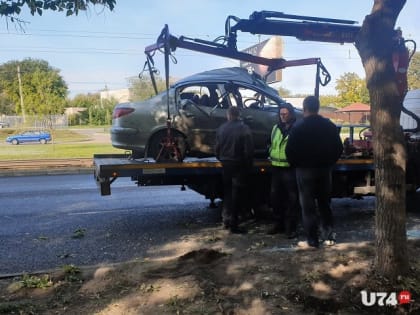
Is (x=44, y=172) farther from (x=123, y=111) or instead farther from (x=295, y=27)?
(x=295, y=27)

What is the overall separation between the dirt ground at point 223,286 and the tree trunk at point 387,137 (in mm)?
237

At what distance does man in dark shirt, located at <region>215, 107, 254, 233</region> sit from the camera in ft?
21.6

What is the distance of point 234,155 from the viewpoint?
659 centimetres

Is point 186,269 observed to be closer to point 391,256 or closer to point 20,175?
point 391,256

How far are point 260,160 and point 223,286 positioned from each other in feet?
11.9

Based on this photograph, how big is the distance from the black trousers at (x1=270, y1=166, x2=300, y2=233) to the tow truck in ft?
2.63

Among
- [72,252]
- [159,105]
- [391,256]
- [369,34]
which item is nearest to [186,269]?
[391,256]

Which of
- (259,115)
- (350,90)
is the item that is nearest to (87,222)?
(259,115)

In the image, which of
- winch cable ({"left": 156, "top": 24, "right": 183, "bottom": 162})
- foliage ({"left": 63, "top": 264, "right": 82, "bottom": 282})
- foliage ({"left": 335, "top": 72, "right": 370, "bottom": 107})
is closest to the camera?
foliage ({"left": 63, "top": 264, "right": 82, "bottom": 282})

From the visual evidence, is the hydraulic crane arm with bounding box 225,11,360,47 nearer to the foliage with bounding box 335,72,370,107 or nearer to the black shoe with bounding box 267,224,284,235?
the black shoe with bounding box 267,224,284,235

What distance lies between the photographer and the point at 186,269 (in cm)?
456

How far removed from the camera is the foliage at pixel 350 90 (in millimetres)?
54469

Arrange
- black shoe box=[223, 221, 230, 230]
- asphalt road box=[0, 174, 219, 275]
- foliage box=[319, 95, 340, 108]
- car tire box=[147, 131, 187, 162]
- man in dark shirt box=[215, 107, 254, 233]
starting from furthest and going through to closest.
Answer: foliage box=[319, 95, 340, 108], car tire box=[147, 131, 187, 162], black shoe box=[223, 221, 230, 230], man in dark shirt box=[215, 107, 254, 233], asphalt road box=[0, 174, 219, 275]

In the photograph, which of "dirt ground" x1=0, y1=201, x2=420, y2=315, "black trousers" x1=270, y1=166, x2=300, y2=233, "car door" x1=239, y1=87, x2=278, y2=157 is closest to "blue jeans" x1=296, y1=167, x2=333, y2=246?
"dirt ground" x1=0, y1=201, x2=420, y2=315
